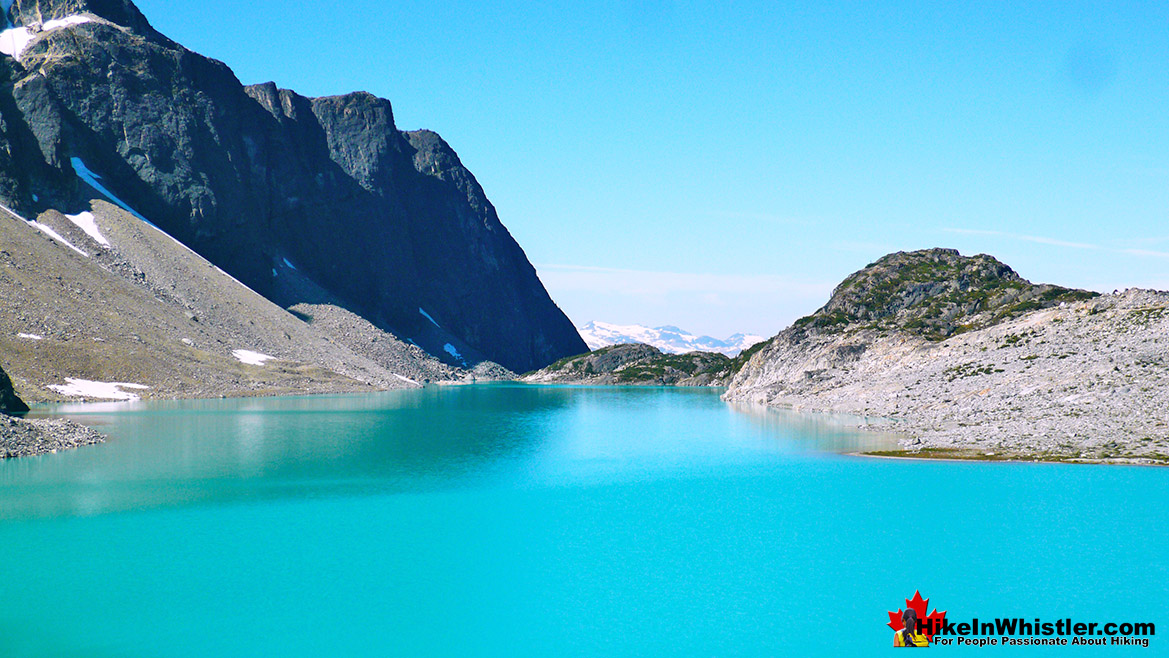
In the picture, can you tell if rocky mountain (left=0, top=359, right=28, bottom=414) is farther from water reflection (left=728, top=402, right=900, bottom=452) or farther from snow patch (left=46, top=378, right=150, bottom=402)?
water reflection (left=728, top=402, right=900, bottom=452)

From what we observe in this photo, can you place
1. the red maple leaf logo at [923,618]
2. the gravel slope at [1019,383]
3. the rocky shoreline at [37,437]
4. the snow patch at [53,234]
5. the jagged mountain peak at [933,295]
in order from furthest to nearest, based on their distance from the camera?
the snow patch at [53,234], the jagged mountain peak at [933,295], the gravel slope at [1019,383], the rocky shoreline at [37,437], the red maple leaf logo at [923,618]

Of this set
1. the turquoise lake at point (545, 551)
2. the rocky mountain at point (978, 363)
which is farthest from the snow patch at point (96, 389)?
the rocky mountain at point (978, 363)

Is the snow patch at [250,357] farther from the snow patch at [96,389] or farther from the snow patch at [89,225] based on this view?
the snow patch at [89,225]

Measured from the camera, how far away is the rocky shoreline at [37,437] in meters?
60.7

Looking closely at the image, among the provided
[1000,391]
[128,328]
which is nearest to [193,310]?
[128,328]

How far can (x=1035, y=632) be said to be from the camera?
2766cm

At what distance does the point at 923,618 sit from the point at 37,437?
61.2m

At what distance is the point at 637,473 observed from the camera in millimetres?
60219

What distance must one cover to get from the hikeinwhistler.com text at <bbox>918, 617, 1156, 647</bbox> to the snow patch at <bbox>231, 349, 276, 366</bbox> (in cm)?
14380

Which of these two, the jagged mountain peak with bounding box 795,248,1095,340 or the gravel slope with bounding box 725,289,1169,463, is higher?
the jagged mountain peak with bounding box 795,248,1095,340

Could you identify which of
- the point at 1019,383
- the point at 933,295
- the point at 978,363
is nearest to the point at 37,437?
the point at 1019,383

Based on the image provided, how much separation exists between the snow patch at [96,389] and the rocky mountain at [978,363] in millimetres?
90955

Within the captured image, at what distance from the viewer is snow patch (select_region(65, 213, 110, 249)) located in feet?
570

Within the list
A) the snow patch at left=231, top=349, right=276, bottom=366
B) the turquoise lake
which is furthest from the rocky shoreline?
the snow patch at left=231, top=349, right=276, bottom=366
